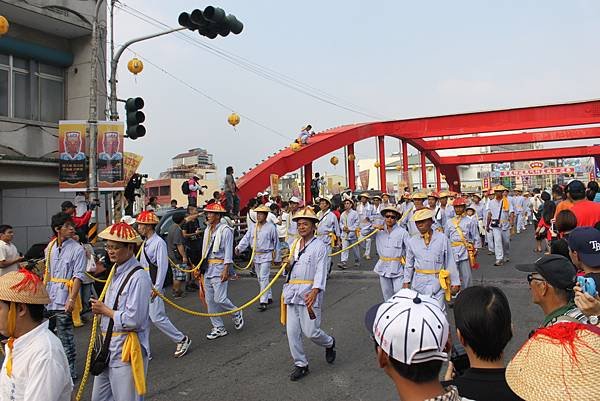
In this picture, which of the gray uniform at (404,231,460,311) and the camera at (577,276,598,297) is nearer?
the camera at (577,276,598,297)

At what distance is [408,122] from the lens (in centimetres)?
2486

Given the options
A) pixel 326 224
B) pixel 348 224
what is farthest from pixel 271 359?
pixel 348 224

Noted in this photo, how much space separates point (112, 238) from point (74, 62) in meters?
13.5

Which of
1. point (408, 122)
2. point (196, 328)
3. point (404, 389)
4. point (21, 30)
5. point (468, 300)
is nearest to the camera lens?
point (404, 389)

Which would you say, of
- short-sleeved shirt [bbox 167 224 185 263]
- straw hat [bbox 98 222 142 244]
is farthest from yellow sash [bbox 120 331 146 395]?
short-sleeved shirt [bbox 167 224 185 263]

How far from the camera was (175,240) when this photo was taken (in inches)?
397

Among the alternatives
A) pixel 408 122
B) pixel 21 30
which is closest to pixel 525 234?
pixel 408 122

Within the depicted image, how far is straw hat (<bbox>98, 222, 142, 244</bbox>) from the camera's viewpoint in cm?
380

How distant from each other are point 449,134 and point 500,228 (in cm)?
1316

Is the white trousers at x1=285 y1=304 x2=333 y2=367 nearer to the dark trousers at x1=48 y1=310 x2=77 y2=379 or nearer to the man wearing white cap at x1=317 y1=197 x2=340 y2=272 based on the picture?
the dark trousers at x1=48 y1=310 x2=77 y2=379

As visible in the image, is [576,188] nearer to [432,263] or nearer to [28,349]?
[432,263]

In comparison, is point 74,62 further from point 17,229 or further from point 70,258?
point 70,258

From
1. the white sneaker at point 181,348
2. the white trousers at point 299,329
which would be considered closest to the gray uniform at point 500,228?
the white trousers at point 299,329

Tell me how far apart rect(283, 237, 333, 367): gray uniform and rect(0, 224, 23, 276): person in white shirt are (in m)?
4.31
